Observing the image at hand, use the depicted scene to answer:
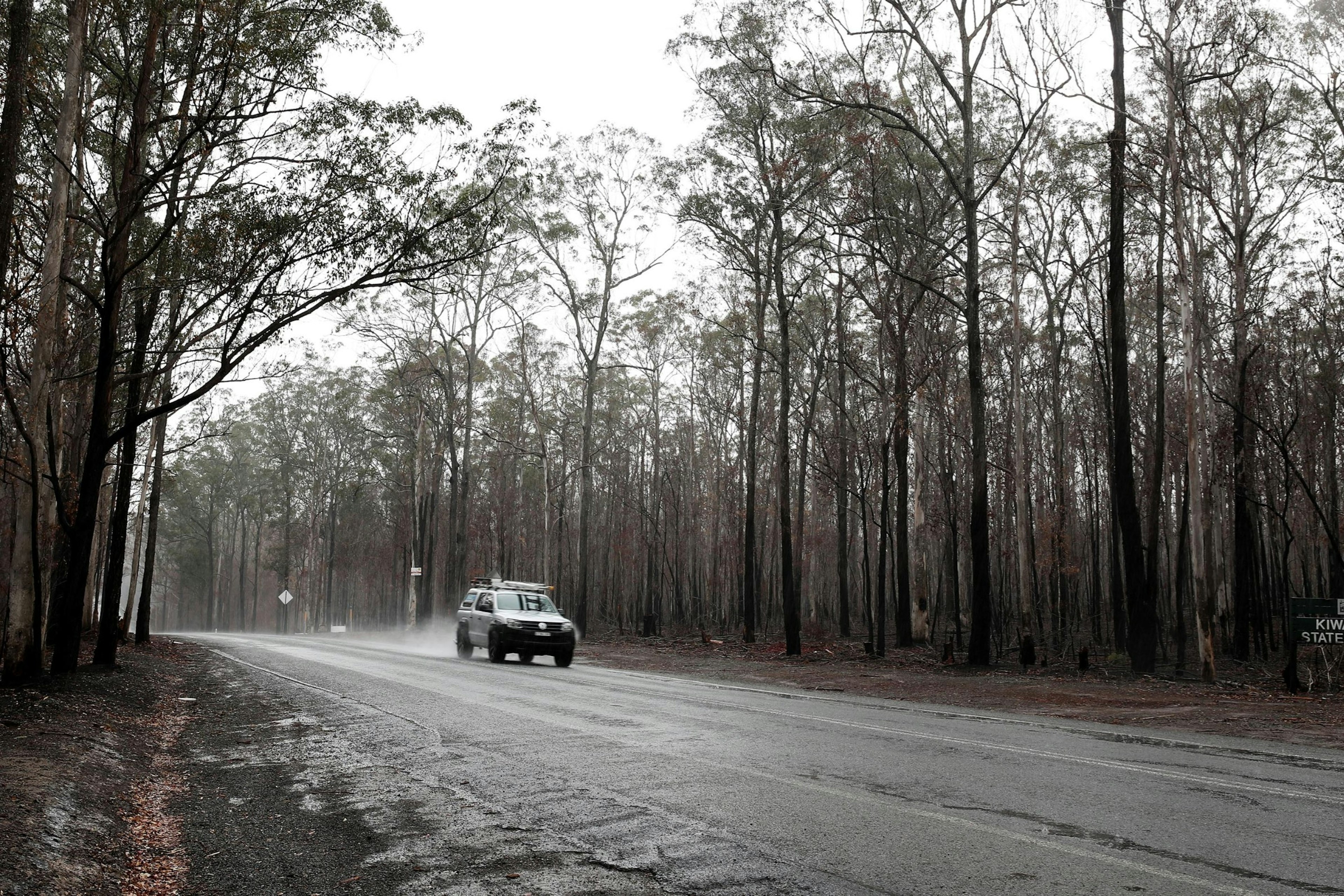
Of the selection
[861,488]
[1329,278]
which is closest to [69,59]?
[861,488]

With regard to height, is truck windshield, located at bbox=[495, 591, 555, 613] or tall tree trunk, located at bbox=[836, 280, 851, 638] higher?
tall tree trunk, located at bbox=[836, 280, 851, 638]

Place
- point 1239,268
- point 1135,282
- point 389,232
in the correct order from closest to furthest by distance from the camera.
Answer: point 389,232
point 1239,268
point 1135,282

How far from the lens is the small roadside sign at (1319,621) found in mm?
14242

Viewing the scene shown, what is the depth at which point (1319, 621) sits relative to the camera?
1434 cm

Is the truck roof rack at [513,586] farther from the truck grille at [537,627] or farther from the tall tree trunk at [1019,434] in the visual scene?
the tall tree trunk at [1019,434]

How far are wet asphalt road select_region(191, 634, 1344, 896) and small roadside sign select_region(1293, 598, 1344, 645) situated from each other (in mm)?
5310

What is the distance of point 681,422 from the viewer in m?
57.2

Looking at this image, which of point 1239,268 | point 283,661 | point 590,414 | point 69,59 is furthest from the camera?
point 590,414

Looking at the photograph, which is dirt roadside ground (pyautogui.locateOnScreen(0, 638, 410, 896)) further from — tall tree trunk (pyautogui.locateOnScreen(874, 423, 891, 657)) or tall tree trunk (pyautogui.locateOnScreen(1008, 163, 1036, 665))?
tall tree trunk (pyautogui.locateOnScreen(1008, 163, 1036, 665))

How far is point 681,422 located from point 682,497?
4690 millimetres

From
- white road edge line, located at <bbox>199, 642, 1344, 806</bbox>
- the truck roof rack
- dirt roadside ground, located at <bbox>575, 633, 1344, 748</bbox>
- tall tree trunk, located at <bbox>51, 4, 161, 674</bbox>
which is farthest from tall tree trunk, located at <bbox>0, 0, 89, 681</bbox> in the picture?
the truck roof rack

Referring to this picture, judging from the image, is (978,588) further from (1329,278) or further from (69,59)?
(69,59)

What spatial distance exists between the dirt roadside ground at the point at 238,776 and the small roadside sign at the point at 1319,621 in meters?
0.96

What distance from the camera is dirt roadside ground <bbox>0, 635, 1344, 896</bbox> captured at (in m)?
5.17
